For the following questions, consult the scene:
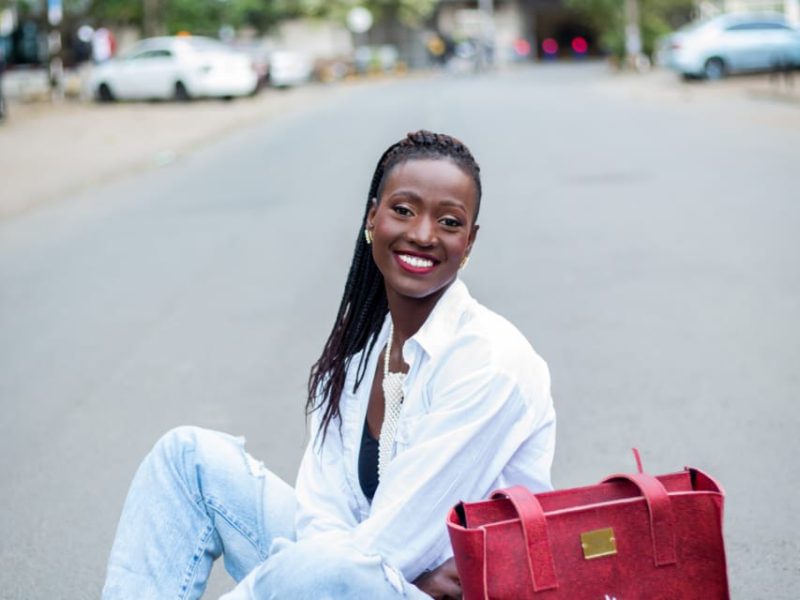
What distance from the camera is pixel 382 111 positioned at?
25.1m

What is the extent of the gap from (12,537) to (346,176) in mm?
10397

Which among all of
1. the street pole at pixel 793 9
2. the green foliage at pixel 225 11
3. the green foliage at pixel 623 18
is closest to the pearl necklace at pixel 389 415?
the green foliage at pixel 225 11

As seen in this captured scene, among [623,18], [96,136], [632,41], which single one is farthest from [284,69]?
[96,136]

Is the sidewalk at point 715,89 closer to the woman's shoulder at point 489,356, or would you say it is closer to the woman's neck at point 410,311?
the woman's neck at point 410,311

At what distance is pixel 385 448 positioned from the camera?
275 centimetres

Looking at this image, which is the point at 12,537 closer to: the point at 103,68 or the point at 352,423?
the point at 352,423

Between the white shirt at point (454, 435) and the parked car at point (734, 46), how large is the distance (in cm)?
2953

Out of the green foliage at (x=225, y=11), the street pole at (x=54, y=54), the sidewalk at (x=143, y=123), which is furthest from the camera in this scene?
the green foliage at (x=225, y=11)

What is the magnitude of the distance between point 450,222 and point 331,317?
470 cm

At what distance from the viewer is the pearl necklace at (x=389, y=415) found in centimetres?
274

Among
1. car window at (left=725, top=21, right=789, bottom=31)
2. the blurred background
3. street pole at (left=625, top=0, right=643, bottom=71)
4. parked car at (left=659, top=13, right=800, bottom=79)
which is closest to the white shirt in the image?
the blurred background

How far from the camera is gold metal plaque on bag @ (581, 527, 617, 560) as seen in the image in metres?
2.24

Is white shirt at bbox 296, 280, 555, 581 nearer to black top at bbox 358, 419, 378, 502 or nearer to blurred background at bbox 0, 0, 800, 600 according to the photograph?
black top at bbox 358, 419, 378, 502

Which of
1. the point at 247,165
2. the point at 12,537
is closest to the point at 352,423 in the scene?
the point at 12,537
